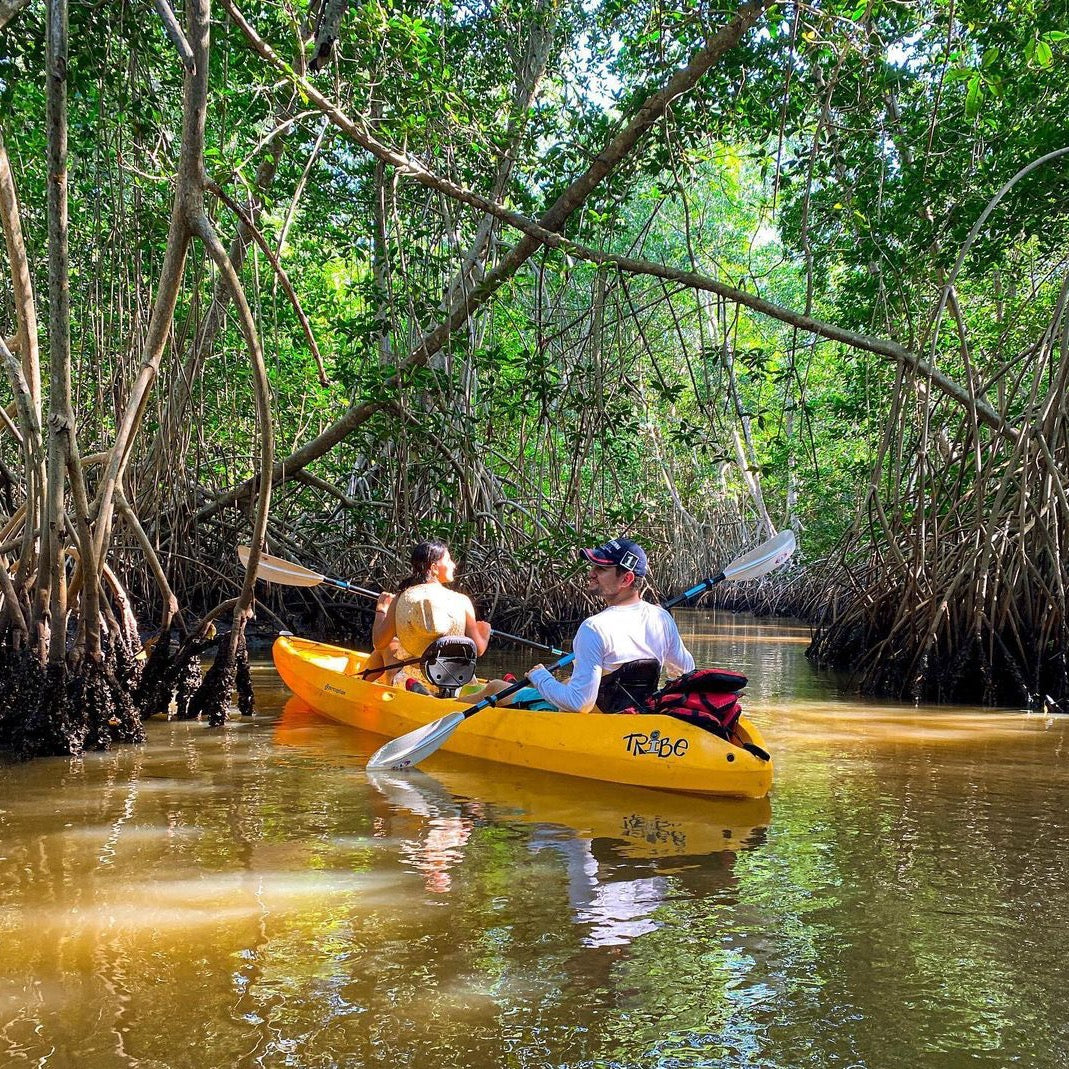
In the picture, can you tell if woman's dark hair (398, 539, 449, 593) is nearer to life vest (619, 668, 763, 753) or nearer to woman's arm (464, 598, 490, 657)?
woman's arm (464, 598, 490, 657)

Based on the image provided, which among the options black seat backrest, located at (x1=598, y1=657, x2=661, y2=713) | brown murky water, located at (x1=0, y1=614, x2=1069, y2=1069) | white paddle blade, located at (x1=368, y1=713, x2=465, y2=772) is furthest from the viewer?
white paddle blade, located at (x1=368, y1=713, x2=465, y2=772)

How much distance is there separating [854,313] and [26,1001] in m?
7.86

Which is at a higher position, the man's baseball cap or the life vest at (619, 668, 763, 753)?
the man's baseball cap

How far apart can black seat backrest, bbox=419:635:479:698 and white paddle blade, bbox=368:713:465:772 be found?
2.66 ft

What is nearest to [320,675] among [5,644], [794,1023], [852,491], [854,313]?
[5,644]

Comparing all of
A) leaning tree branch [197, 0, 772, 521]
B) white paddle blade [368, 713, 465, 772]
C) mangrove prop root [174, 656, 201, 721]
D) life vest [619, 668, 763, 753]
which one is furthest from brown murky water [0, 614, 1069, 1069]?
leaning tree branch [197, 0, 772, 521]

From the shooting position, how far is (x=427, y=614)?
545 centimetres

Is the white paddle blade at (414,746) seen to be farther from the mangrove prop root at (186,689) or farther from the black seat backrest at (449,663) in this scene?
the mangrove prop root at (186,689)

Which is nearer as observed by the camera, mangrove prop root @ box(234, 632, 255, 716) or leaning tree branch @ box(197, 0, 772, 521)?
leaning tree branch @ box(197, 0, 772, 521)

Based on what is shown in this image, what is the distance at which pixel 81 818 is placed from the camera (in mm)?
3645

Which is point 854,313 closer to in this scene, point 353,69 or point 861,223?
point 861,223

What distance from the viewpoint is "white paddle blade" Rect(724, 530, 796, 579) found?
5.59 metres

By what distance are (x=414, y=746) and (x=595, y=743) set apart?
730 mm

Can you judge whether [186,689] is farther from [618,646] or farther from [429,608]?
[618,646]
